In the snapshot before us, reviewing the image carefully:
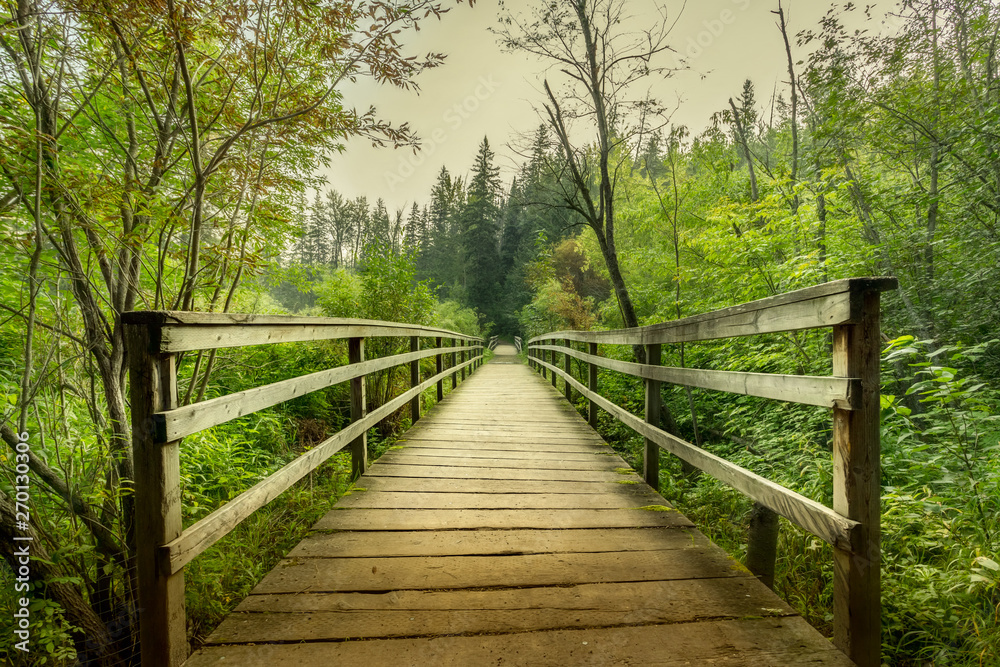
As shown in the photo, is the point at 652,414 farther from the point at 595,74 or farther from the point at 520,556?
the point at 595,74

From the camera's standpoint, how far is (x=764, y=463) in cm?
396

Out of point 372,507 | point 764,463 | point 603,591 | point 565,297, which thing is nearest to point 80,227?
point 372,507

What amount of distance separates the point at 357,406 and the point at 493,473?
1072mm

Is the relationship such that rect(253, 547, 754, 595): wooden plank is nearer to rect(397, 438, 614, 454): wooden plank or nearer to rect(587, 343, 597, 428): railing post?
rect(397, 438, 614, 454): wooden plank

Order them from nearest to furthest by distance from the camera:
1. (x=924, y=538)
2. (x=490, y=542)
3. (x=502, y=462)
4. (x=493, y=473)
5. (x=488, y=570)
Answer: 1. (x=488, y=570)
2. (x=490, y=542)
3. (x=924, y=538)
4. (x=493, y=473)
5. (x=502, y=462)

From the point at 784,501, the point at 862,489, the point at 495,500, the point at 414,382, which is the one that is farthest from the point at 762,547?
the point at 414,382

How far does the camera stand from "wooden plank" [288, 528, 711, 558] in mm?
1842

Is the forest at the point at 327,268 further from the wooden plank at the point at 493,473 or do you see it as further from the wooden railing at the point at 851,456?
the wooden railing at the point at 851,456

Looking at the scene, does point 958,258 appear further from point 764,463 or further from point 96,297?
point 96,297

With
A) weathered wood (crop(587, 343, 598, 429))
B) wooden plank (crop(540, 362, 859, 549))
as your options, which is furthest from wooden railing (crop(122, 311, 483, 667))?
weathered wood (crop(587, 343, 598, 429))

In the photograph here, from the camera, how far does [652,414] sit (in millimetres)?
2691

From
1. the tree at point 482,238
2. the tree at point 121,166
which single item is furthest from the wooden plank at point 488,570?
the tree at point 482,238

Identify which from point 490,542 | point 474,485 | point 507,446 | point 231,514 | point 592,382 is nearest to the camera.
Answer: point 231,514

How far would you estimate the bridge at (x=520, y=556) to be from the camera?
1215mm
